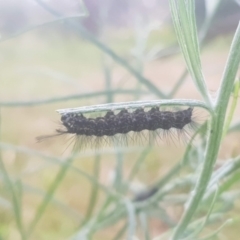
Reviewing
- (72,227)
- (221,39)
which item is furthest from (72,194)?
(221,39)

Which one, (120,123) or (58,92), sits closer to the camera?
(120,123)

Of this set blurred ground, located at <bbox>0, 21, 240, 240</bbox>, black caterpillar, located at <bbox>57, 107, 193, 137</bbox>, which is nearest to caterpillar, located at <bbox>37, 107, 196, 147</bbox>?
black caterpillar, located at <bbox>57, 107, 193, 137</bbox>

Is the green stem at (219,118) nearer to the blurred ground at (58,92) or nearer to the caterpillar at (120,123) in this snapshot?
the caterpillar at (120,123)

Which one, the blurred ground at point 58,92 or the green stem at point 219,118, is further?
the blurred ground at point 58,92

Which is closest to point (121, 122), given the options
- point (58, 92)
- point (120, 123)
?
point (120, 123)

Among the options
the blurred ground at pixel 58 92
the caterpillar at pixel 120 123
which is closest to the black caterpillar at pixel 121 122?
the caterpillar at pixel 120 123

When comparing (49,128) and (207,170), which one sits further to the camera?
(49,128)

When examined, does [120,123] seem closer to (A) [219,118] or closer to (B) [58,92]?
(A) [219,118]

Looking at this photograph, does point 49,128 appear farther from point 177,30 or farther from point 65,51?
point 177,30

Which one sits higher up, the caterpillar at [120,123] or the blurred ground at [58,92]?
the blurred ground at [58,92]
